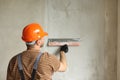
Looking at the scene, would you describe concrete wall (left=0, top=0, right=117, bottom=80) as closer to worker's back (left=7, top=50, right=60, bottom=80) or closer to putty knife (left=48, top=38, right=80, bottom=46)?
putty knife (left=48, top=38, right=80, bottom=46)

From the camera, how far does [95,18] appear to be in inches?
124

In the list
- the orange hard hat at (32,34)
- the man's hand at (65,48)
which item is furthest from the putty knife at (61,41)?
the orange hard hat at (32,34)

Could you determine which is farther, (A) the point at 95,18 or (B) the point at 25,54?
(A) the point at 95,18

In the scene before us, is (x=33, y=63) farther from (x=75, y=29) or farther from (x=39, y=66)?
(x=75, y=29)

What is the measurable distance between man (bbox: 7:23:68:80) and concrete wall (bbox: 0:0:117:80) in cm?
94

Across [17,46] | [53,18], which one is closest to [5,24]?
[17,46]

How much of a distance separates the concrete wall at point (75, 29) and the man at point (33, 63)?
94cm

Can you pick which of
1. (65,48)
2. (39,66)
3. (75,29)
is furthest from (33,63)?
(75,29)

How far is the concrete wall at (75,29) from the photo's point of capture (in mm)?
3061

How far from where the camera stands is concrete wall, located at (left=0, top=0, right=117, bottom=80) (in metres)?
3.06

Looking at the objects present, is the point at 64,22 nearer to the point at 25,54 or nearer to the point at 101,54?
the point at 101,54

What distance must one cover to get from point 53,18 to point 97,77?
1.00 metres

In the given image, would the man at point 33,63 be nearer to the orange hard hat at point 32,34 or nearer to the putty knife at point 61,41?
the orange hard hat at point 32,34

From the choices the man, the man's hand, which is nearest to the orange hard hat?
the man
